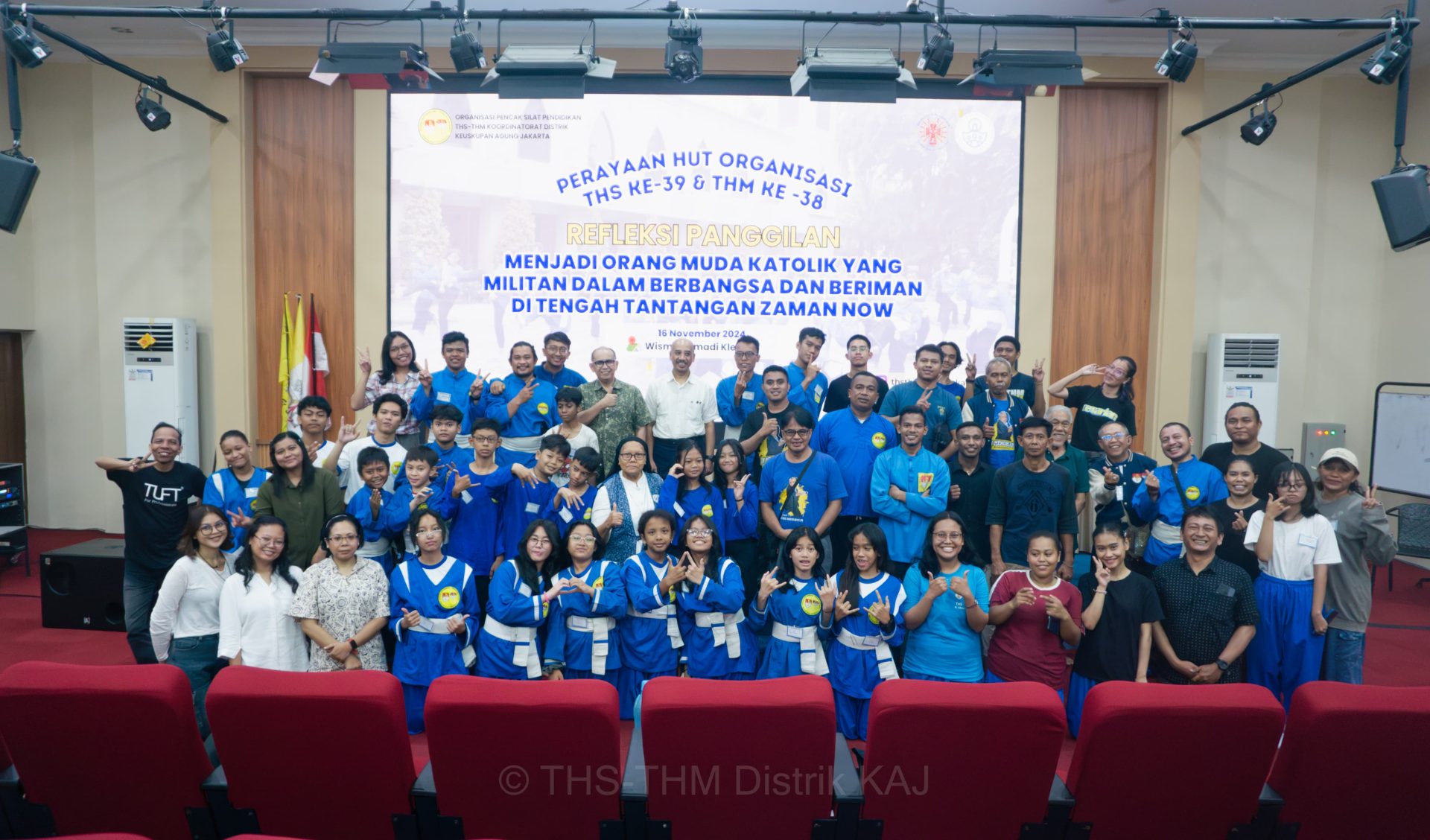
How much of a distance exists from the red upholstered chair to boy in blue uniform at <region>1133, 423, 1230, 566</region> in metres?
3.03

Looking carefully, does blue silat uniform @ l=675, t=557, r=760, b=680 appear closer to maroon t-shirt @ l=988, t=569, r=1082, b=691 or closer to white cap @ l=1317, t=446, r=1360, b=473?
maroon t-shirt @ l=988, t=569, r=1082, b=691

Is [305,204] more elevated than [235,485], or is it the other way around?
[305,204]

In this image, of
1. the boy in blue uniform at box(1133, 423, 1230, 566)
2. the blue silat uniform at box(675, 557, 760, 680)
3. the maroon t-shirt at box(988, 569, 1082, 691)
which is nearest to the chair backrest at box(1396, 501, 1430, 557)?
the boy in blue uniform at box(1133, 423, 1230, 566)

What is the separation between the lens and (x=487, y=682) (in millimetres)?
1992

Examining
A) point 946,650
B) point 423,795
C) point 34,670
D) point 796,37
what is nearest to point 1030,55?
point 796,37

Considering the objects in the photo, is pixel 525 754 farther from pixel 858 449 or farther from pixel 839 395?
pixel 839 395

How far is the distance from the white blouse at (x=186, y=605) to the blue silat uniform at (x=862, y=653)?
2634 millimetres

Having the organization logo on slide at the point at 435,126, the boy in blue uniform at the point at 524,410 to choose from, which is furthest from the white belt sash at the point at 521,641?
the organization logo on slide at the point at 435,126

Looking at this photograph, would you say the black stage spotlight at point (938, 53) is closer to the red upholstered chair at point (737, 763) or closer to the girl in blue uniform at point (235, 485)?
the red upholstered chair at point (737, 763)

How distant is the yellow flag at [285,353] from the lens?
22.7 ft

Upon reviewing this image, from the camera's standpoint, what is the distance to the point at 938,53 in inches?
182

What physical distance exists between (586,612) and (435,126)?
457 cm

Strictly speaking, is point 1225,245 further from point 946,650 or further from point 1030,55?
point 946,650

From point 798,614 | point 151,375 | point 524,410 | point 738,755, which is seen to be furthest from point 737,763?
point 151,375
